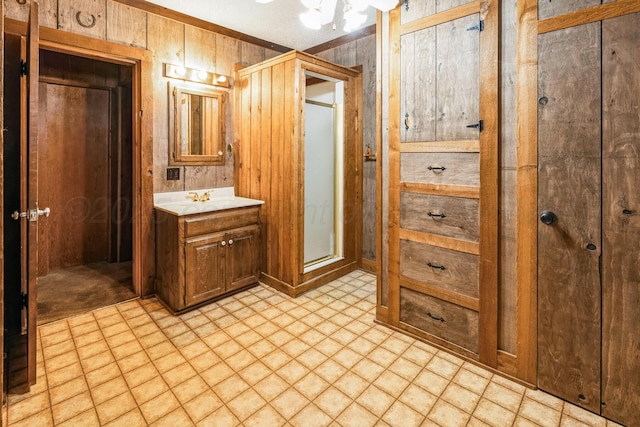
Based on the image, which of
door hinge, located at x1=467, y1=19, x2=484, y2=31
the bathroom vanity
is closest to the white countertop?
the bathroom vanity

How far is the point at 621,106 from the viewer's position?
5.16 ft

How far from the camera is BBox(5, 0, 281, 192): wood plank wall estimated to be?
8.52 feet

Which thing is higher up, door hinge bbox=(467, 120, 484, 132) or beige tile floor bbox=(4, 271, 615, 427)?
door hinge bbox=(467, 120, 484, 132)

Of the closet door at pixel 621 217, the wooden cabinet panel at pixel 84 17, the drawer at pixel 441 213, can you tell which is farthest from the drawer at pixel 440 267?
the wooden cabinet panel at pixel 84 17

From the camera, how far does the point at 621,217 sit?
1604 millimetres

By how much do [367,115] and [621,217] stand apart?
2504 millimetres

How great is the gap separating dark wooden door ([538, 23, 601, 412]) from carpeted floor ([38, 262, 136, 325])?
320cm

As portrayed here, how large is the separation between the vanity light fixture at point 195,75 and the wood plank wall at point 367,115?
1.30 metres

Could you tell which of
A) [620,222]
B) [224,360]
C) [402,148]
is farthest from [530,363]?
[224,360]

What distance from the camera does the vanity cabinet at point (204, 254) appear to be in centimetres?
275

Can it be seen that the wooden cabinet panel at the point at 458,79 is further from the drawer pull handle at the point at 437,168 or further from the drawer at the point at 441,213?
the drawer at the point at 441,213

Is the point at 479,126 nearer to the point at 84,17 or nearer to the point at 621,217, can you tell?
the point at 621,217

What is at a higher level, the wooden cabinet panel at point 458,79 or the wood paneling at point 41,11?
the wood paneling at point 41,11

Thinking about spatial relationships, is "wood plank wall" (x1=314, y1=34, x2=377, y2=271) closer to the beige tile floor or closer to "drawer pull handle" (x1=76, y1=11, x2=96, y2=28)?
the beige tile floor
